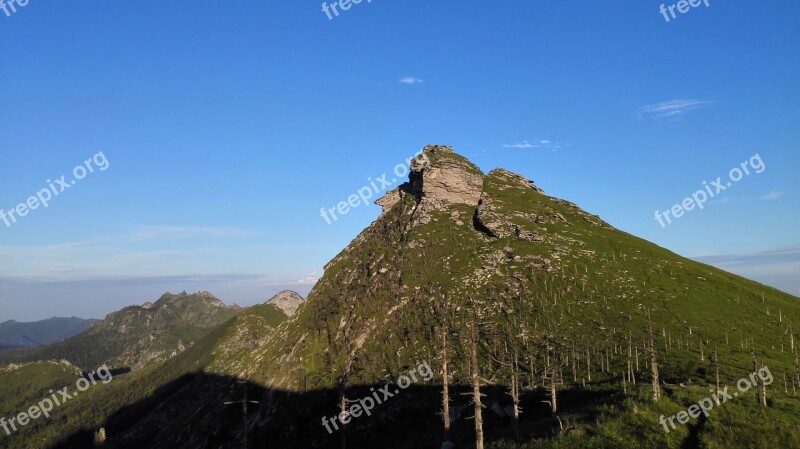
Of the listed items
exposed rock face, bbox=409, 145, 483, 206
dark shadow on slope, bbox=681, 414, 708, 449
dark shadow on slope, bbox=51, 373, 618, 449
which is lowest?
dark shadow on slope, bbox=51, 373, 618, 449

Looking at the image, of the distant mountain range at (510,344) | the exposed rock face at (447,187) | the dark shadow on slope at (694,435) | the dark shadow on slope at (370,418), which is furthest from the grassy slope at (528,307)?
the dark shadow on slope at (694,435)

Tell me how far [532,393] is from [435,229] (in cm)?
10341

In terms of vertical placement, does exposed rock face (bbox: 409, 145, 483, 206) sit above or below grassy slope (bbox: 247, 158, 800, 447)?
above

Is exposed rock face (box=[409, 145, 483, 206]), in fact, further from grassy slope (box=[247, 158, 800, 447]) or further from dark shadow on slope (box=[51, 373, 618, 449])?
dark shadow on slope (box=[51, 373, 618, 449])

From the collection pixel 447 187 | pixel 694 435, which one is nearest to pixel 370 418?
pixel 694 435

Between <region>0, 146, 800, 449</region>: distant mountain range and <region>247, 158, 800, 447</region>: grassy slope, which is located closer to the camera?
<region>0, 146, 800, 449</region>: distant mountain range

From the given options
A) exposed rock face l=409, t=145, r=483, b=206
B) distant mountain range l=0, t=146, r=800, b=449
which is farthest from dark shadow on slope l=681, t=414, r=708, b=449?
exposed rock face l=409, t=145, r=483, b=206

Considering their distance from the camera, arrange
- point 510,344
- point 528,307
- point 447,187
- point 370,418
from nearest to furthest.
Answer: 1. point 370,418
2. point 510,344
3. point 528,307
4. point 447,187

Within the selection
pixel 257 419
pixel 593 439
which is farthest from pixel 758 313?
pixel 257 419

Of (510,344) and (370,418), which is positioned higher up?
(510,344)

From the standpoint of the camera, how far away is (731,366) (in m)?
81.1

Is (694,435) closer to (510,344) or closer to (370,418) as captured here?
(370,418)

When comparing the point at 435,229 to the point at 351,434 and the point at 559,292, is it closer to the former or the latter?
Answer: the point at 559,292

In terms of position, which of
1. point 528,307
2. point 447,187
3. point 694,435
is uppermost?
point 447,187
